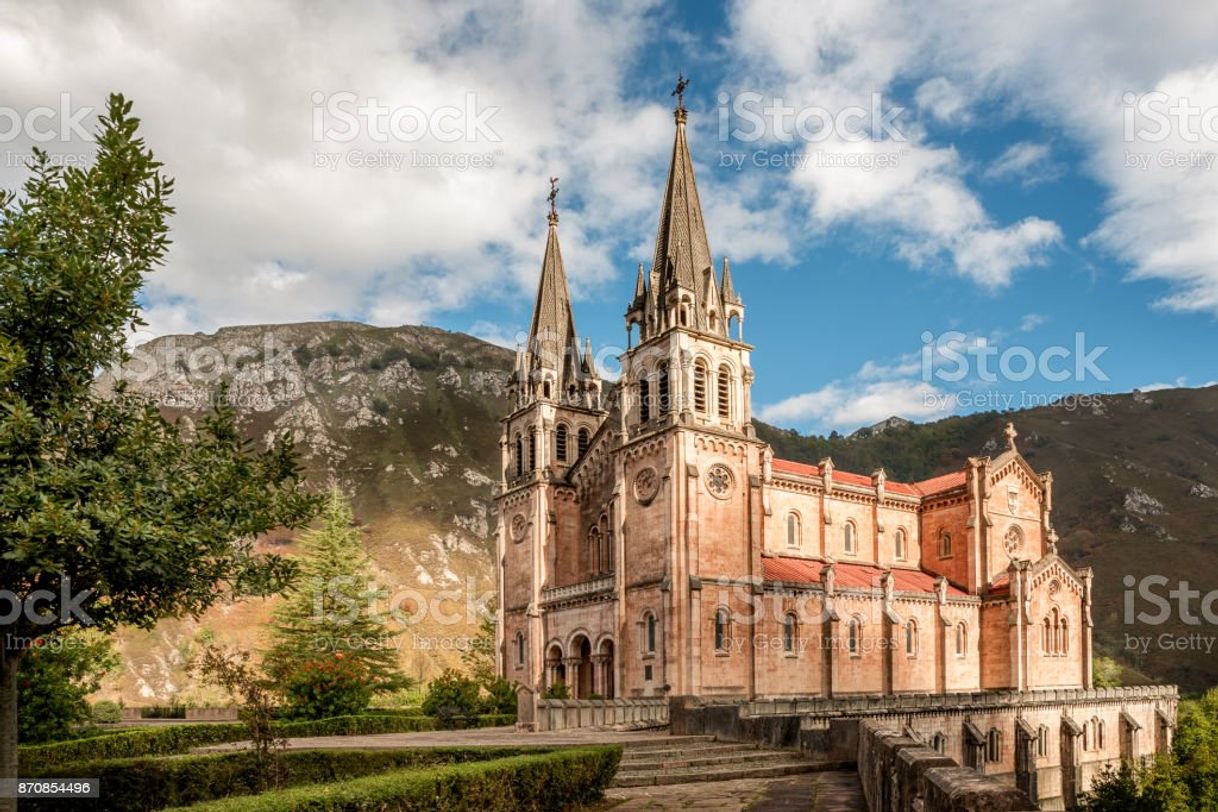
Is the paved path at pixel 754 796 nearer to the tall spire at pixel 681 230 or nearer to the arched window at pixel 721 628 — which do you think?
the arched window at pixel 721 628

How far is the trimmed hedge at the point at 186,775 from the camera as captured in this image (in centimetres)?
1602

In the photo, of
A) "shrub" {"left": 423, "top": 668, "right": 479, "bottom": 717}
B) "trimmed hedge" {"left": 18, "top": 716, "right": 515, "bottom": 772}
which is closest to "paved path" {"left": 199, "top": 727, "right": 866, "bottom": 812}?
"trimmed hedge" {"left": 18, "top": 716, "right": 515, "bottom": 772}

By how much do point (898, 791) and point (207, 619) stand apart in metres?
108

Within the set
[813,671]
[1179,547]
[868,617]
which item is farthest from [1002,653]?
[1179,547]

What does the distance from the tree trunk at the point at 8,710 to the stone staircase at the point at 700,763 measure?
11050 mm

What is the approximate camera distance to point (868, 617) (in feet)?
159

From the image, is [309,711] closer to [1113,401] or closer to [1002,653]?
[1002,653]

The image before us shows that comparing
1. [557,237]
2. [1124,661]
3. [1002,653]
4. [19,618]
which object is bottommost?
[1124,661]

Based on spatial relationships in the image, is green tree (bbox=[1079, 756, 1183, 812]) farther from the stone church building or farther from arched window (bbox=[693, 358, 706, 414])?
arched window (bbox=[693, 358, 706, 414])

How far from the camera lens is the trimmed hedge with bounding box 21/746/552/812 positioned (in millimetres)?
16016

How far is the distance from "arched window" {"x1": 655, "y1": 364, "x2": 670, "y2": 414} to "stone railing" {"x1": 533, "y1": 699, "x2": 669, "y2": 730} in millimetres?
14979

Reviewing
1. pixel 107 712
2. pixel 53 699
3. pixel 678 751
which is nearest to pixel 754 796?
pixel 678 751

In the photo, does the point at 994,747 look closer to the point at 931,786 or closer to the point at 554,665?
the point at 554,665

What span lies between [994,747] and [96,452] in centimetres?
3936
